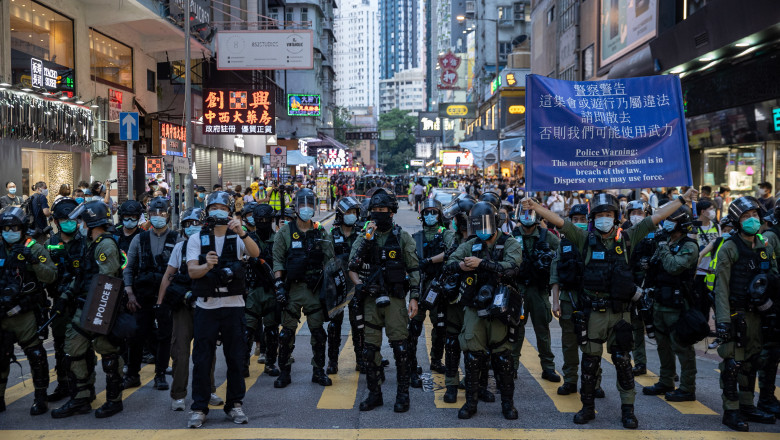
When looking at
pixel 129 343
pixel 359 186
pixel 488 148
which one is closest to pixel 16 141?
pixel 129 343

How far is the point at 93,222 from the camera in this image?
7461 mm

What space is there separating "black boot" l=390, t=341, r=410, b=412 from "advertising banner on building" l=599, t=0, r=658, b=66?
19.8m

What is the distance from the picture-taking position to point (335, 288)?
8367 millimetres

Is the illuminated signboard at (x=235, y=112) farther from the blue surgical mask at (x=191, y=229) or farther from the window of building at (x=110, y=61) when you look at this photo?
the blue surgical mask at (x=191, y=229)

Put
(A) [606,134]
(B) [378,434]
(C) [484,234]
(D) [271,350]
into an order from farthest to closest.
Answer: (D) [271,350] → (A) [606,134] → (C) [484,234] → (B) [378,434]

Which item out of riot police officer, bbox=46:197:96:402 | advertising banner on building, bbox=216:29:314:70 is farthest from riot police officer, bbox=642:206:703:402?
advertising banner on building, bbox=216:29:314:70

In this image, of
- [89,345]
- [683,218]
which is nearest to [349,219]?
[89,345]

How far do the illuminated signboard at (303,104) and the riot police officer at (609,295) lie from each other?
43.4 meters

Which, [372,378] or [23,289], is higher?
[23,289]

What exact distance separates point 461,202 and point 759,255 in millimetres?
3407

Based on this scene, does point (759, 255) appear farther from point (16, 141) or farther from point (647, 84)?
point (16, 141)

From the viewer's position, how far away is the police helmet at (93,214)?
24.5ft

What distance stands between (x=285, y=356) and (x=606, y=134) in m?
4.40

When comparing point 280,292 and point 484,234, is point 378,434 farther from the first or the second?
point 280,292
